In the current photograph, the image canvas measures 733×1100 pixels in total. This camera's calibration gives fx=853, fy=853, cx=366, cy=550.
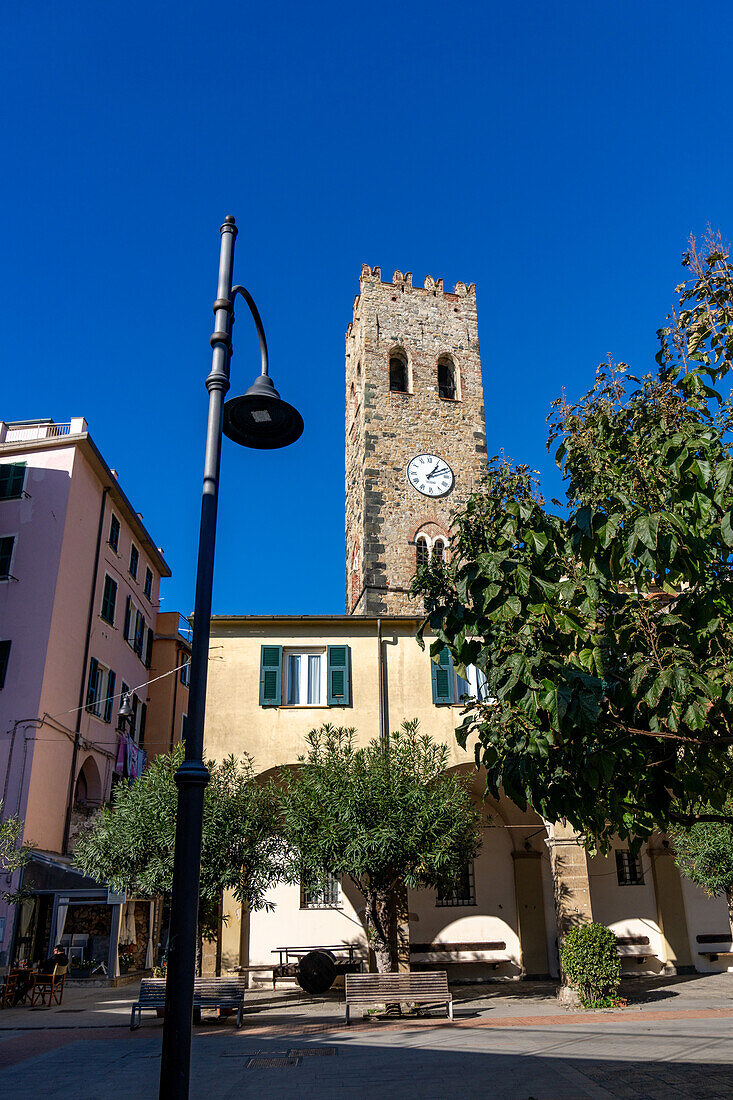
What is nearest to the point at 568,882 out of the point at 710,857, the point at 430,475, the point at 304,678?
the point at 710,857

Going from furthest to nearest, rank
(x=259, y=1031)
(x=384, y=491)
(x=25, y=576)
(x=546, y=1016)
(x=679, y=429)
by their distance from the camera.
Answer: (x=384, y=491), (x=25, y=576), (x=546, y=1016), (x=259, y=1031), (x=679, y=429)

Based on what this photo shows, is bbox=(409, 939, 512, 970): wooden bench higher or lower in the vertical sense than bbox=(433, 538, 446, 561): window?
lower

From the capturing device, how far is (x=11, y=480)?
76.5 ft

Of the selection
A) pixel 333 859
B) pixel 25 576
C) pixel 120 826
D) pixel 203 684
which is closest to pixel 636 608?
pixel 203 684

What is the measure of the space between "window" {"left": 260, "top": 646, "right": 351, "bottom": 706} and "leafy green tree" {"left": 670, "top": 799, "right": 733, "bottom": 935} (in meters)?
8.10

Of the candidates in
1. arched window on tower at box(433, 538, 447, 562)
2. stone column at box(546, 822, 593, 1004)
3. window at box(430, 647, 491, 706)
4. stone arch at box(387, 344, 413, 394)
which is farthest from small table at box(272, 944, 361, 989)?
stone arch at box(387, 344, 413, 394)

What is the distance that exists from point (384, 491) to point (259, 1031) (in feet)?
63.6

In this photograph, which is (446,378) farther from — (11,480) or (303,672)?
(303,672)

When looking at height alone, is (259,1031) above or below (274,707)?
below

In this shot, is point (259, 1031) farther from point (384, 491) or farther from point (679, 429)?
point (384, 491)

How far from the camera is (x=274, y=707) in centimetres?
1877

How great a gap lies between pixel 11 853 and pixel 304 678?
7.09 meters

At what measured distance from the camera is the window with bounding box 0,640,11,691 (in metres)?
20.8

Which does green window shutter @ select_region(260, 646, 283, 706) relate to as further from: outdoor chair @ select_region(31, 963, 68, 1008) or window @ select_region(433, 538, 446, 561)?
window @ select_region(433, 538, 446, 561)
